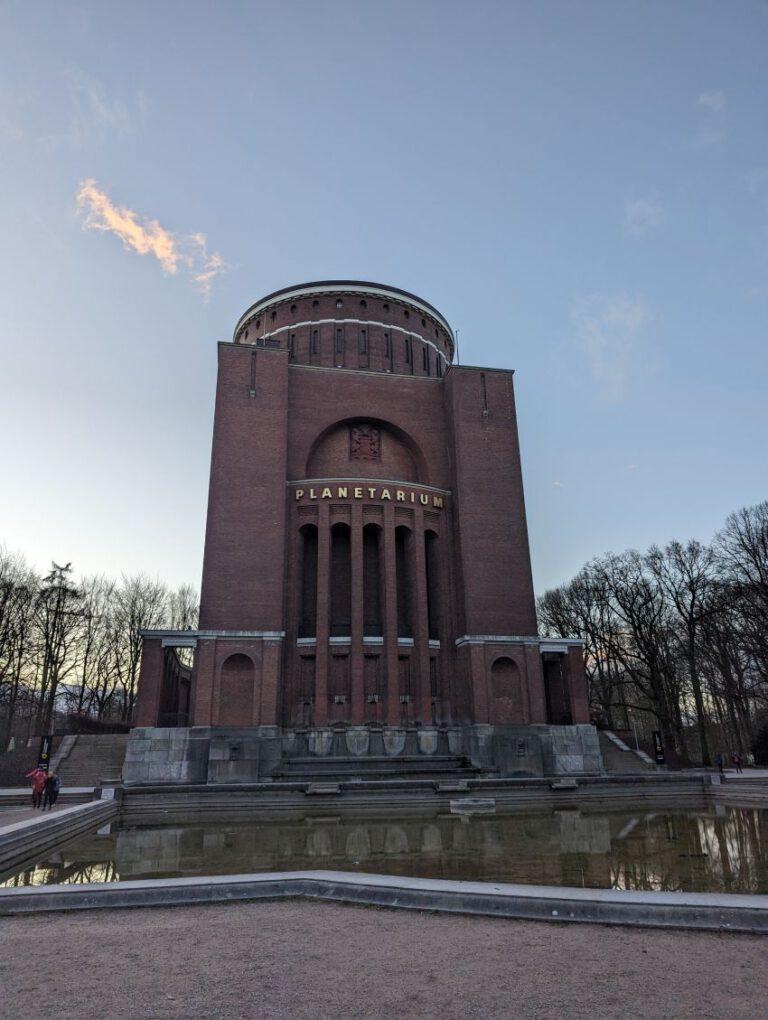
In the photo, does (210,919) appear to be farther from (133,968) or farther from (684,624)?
(684,624)

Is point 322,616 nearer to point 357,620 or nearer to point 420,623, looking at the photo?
point 357,620

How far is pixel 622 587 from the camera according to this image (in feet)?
133

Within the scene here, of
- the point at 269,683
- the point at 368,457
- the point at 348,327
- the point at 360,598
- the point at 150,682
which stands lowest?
the point at 269,683

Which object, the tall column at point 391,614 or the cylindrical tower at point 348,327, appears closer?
the tall column at point 391,614

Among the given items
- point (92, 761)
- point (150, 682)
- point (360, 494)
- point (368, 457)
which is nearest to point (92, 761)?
point (92, 761)

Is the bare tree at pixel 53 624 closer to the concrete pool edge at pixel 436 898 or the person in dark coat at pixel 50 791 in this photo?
the person in dark coat at pixel 50 791

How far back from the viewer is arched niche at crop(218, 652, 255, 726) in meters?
26.6

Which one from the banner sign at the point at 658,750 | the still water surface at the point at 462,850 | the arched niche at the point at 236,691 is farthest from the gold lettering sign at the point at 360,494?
the still water surface at the point at 462,850

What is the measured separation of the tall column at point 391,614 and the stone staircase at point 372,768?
233 centimetres

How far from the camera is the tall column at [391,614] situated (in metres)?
28.5

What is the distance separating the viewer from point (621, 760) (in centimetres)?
3142

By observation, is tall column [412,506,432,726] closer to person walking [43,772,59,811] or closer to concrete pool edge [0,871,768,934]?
person walking [43,772,59,811]

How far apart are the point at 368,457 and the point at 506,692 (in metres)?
13.7

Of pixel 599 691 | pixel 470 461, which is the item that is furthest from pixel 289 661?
pixel 599 691
